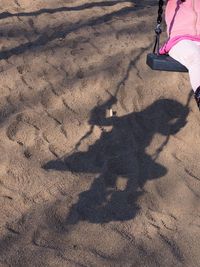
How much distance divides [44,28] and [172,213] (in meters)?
2.10

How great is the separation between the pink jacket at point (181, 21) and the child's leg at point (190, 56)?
5 cm

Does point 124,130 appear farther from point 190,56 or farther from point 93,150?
point 190,56

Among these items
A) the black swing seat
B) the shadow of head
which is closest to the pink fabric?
the black swing seat

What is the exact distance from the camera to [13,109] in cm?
356

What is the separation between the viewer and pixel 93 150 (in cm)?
331

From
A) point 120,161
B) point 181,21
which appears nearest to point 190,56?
point 181,21

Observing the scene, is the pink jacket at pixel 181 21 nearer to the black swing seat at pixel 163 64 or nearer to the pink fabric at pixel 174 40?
the pink fabric at pixel 174 40

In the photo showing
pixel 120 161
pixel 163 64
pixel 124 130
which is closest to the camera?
pixel 163 64

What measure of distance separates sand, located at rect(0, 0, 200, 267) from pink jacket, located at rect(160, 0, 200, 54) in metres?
0.65

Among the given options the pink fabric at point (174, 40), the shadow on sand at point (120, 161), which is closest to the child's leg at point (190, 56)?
the pink fabric at point (174, 40)

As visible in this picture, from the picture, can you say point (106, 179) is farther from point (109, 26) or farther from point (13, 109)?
point (109, 26)

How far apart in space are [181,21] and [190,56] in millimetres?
309

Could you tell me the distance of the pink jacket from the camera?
3.03 metres

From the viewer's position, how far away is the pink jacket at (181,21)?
3027 mm
